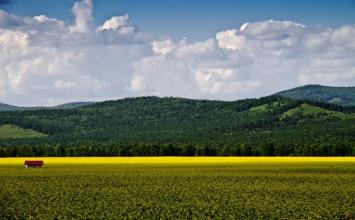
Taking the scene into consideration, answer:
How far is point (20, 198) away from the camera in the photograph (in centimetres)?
6331

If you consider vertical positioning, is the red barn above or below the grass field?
above

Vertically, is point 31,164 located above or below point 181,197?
above

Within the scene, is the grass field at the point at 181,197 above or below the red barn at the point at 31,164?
below

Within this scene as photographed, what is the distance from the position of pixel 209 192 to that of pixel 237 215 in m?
18.4

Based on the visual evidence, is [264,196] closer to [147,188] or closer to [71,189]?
[147,188]

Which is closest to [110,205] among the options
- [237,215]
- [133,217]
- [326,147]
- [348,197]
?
[133,217]

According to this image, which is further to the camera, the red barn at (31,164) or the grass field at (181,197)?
the red barn at (31,164)

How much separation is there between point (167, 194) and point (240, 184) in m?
14.8

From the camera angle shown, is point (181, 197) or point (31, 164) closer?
point (181, 197)

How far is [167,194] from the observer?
2586 inches

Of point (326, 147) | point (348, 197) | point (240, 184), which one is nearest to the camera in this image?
point (348, 197)

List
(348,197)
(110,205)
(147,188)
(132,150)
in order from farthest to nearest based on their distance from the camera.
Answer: (132,150) → (147,188) → (348,197) → (110,205)

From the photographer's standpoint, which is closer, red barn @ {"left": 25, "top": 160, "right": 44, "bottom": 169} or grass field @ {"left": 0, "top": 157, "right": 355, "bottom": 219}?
grass field @ {"left": 0, "top": 157, "right": 355, "bottom": 219}

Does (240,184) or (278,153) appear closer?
(240,184)
